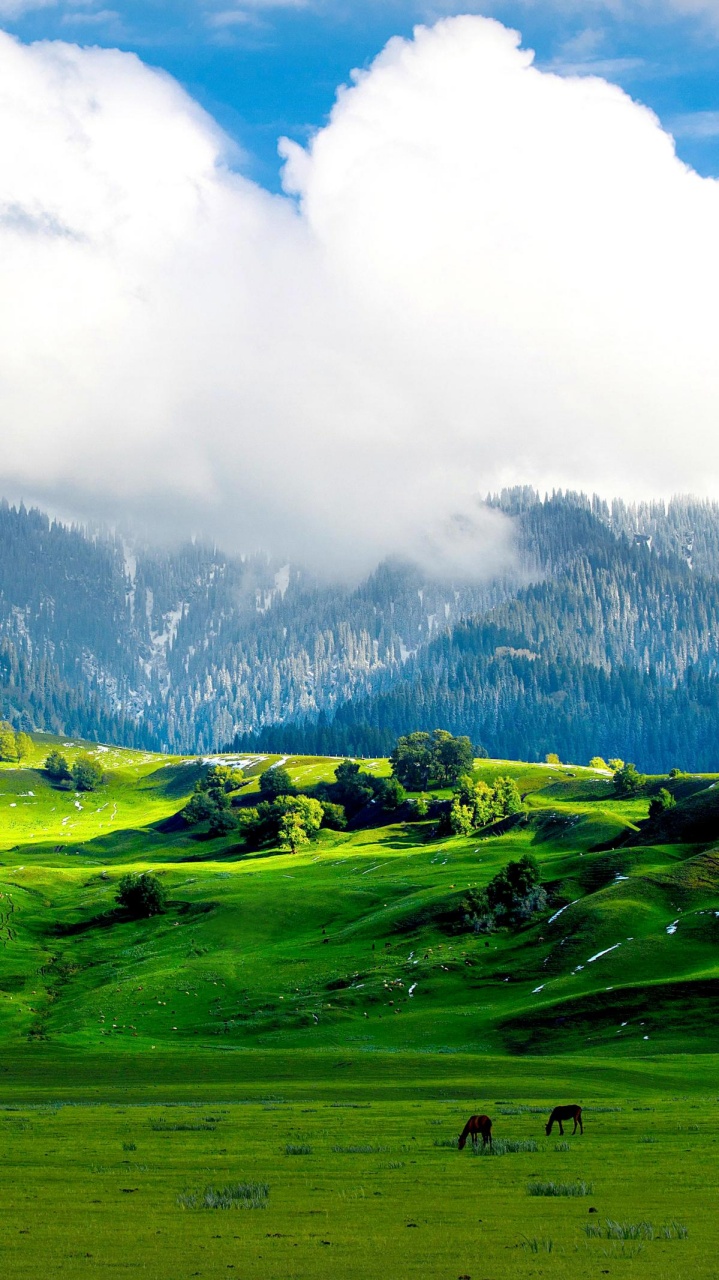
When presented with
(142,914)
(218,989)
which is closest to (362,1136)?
(218,989)

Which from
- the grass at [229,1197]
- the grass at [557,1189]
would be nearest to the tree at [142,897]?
the grass at [229,1197]

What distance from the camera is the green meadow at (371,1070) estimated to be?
2491 cm

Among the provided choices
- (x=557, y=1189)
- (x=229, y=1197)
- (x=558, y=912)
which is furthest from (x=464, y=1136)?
(x=558, y=912)

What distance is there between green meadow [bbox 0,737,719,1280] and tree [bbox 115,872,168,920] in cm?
241

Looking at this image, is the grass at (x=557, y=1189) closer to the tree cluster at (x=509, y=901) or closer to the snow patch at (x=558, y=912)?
the snow patch at (x=558, y=912)

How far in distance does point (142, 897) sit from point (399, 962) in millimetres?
59585

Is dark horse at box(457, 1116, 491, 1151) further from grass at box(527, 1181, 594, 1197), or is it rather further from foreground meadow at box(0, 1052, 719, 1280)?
grass at box(527, 1181, 594, 1197)

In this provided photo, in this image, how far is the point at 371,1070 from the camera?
76062mm

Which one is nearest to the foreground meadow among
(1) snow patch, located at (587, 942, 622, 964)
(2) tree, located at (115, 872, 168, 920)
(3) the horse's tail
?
(3) the horse's tail

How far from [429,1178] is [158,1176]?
8288 millimetres

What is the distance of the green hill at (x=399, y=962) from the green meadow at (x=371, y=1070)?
0.44 m

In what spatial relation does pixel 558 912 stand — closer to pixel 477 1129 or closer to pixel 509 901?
pixel 509 901

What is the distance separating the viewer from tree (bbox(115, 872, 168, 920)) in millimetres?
175250

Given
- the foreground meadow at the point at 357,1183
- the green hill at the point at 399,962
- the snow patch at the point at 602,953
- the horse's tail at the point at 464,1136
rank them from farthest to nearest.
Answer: the snow patch at the point at 602,953 → the green hill at the point at 399,962 → the horse's tail at the point at 464,1136 → the foreground meadow at the point at 357,1183
